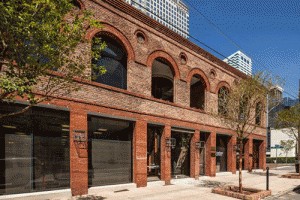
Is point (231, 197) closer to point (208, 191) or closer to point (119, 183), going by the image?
point (208, 191)

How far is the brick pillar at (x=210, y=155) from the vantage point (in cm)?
1819

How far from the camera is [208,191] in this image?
40.3ft

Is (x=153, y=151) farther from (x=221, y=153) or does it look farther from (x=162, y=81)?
(x=221, y=153)

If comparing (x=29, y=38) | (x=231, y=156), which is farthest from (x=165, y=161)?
(x=29, y=38)

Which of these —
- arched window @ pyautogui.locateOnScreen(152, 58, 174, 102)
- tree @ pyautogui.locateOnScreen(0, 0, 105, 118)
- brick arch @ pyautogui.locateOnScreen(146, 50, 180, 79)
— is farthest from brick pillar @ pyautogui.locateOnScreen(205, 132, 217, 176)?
tree @ pyautogui.locateOnScreen(0, 0, 105, 118)

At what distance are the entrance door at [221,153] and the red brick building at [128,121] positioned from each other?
8cm

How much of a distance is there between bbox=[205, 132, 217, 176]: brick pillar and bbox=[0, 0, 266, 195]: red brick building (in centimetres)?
7

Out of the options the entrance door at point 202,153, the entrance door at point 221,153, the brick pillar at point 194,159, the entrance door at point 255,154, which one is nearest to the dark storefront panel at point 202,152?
the entrance door at point 202,153

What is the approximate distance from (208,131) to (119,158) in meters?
8.02

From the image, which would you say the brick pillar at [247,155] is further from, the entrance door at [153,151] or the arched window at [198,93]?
the entrance door at [153,151]

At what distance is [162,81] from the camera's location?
1705 cm

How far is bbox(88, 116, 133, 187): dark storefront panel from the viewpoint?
1136 cm

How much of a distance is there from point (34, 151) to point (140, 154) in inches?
204

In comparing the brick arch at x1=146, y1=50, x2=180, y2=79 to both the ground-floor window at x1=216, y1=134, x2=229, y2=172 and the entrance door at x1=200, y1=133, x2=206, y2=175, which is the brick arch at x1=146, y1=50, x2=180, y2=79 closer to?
the entrance door at x1=200, y1=133, x2=206, y2=175
